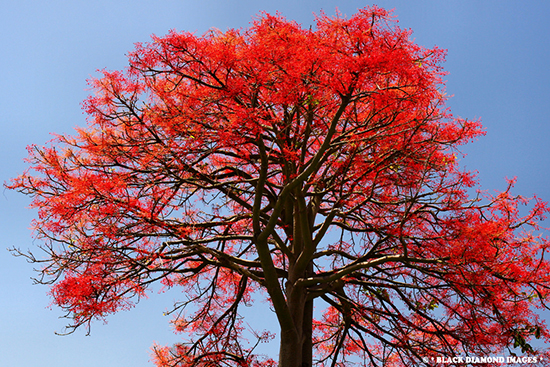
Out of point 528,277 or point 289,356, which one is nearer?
point 528,277

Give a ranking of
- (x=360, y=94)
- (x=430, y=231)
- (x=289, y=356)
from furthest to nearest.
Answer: (x=430, y=231) < (x=289, y=356) < (x=360, y=94)

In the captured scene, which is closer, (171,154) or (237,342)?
(171,154)

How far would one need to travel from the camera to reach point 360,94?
23.1 ft

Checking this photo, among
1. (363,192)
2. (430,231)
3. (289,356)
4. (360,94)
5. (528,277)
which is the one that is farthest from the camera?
(430,231)

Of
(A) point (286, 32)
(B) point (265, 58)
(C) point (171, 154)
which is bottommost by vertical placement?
(C) point (171, 154)

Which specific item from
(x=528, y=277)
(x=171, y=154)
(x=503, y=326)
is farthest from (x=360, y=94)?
(x=503, y=326)

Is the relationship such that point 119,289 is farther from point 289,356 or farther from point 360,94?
point 360,94

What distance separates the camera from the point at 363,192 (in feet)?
29.3

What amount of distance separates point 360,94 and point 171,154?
11.7 feet

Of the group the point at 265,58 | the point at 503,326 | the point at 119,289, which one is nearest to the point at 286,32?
the point at 265,58

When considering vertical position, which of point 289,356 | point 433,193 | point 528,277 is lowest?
point 289,356

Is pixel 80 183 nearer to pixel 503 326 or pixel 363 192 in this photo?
pixel 363 192

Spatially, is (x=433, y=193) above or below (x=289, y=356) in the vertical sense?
above

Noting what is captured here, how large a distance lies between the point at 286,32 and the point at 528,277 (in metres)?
5.81
